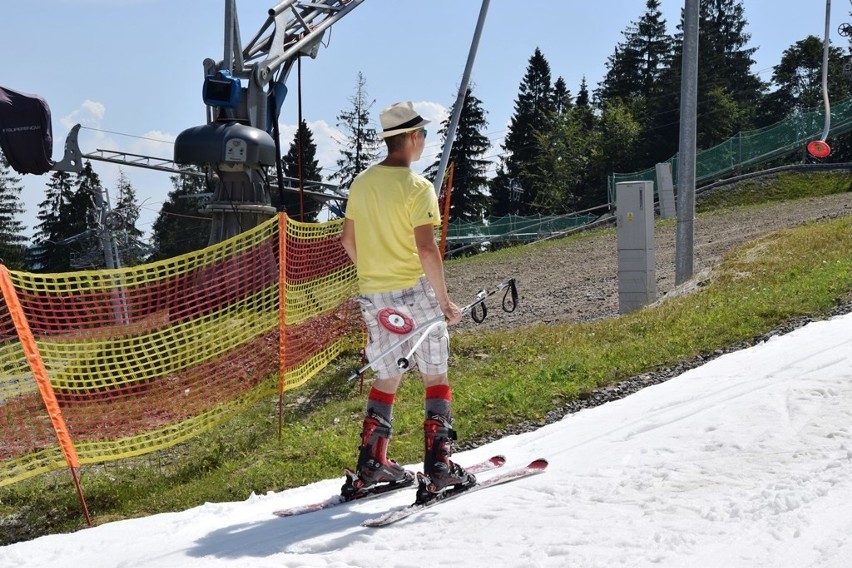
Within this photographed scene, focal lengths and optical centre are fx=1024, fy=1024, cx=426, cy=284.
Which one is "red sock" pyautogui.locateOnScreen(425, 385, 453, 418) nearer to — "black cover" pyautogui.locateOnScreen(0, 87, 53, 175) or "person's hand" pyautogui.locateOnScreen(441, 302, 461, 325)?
"person's hand" pyautogui.locateOnScreen(441, 302, 461, 325)

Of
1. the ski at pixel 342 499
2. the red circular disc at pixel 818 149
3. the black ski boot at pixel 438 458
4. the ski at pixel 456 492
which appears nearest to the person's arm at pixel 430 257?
the black ski boot at pixel 438 458

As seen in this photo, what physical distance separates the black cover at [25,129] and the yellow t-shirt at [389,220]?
56.1 ft

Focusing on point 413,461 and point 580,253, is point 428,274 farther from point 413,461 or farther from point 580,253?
point 580,253

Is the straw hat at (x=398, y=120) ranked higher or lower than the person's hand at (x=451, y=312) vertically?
higher

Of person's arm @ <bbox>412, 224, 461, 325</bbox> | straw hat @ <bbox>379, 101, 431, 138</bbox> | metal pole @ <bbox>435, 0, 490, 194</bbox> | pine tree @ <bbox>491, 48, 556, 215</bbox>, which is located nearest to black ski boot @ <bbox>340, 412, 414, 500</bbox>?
person's arm @ <bbox>412, 224, 461, 325</bbox>

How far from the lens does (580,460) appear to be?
6551mm

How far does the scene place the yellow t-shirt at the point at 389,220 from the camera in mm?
5734

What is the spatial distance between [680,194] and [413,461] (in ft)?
28.5

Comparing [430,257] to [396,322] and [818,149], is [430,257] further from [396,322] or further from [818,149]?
[818,149]

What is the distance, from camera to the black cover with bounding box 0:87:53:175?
21141mm

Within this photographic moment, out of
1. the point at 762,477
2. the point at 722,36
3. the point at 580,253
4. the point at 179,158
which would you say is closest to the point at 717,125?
the point at 722,36

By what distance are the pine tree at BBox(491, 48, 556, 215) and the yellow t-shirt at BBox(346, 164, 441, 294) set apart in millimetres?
74507

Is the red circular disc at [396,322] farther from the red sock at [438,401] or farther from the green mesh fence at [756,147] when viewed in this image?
the green mesh fence at [756,147]

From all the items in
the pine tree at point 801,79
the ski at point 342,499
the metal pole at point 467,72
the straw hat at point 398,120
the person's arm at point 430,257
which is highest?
the pine tree at point 801,79
